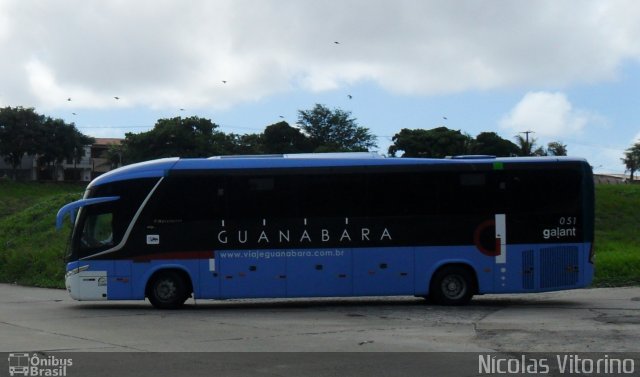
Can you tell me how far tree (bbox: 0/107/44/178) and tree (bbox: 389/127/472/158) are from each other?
42.4 meters

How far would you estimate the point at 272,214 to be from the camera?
1823 centimetres

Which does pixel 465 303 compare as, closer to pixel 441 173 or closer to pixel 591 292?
pixel 441 173

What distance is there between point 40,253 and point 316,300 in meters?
15.2

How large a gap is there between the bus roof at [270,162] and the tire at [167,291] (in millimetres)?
2235

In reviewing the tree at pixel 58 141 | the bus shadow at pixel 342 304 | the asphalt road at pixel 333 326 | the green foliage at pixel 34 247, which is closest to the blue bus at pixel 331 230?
the bus shadow at pixel 342 304

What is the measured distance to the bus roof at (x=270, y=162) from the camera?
18281mm

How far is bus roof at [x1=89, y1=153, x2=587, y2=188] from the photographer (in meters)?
18.3

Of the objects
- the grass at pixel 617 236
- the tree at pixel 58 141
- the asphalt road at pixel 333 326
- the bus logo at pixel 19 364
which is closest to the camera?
the bus logo at pixel 19 364

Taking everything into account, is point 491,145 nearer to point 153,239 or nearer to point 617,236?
point 617,236

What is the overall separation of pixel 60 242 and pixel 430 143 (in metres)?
27.4

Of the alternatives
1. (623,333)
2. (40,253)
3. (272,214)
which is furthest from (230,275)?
(40,253)

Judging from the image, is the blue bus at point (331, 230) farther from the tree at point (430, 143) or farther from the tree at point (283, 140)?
the tree at point (283, 140)

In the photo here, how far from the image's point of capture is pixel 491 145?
57750 millimetres

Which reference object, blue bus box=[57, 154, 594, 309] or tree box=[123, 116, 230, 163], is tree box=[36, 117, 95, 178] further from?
blue bus box=[57, 154, 594, 309]
